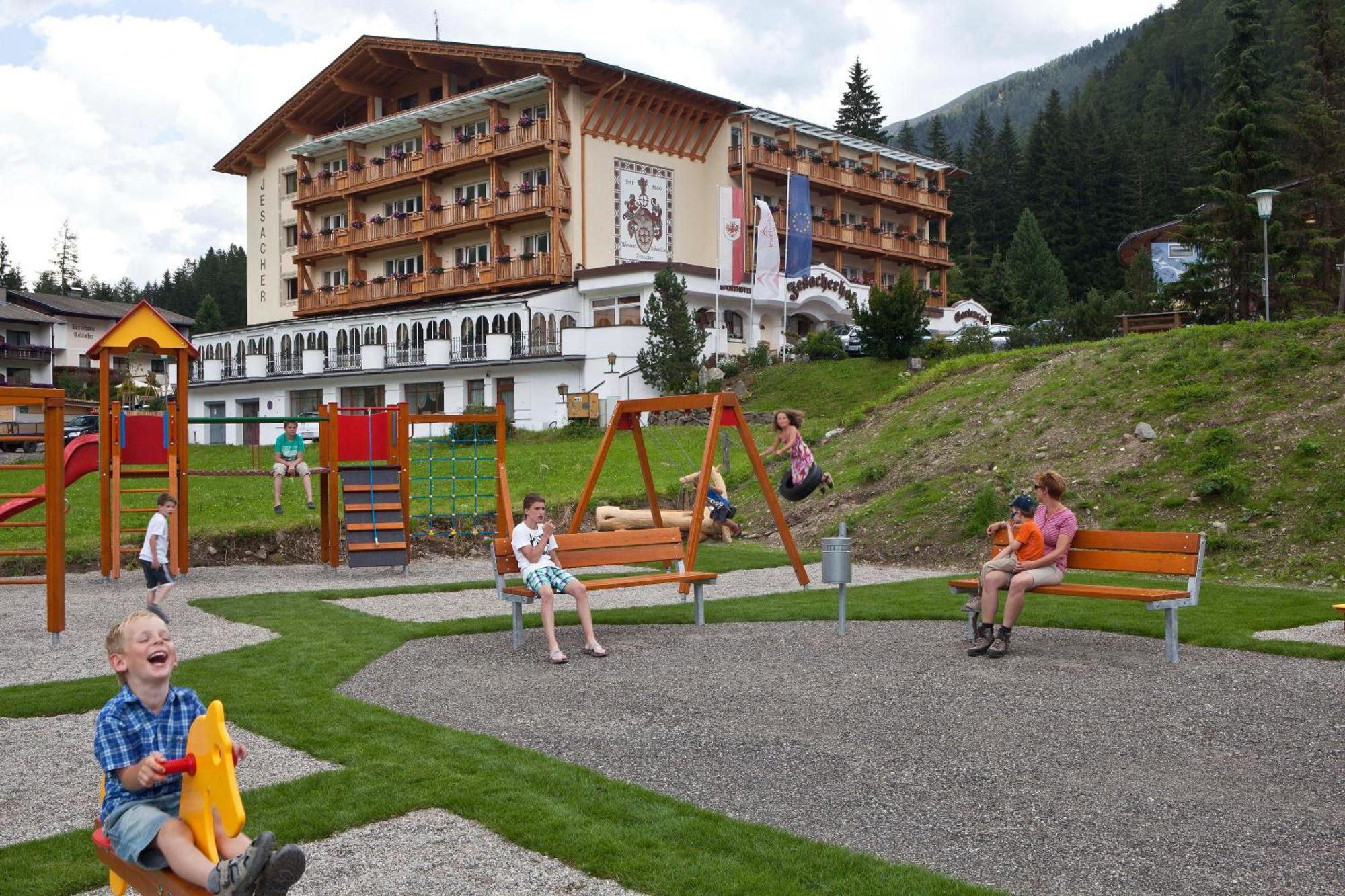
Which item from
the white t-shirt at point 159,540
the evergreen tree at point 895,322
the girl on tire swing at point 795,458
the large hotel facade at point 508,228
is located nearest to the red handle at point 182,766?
the white t-shirt at point 159,540

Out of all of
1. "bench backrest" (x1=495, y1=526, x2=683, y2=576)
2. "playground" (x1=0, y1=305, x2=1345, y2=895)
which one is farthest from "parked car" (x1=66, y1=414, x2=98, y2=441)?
"bench backrest" (x1=495, y1=526, x2=683, y2=576)

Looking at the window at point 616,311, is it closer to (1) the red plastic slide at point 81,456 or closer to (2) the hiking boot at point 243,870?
(1) the red plastic slide at point 81,456

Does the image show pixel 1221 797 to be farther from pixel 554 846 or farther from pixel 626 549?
pixel 626 549

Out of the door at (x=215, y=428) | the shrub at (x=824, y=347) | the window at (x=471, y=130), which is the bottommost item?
the door at (x=215, y=428)

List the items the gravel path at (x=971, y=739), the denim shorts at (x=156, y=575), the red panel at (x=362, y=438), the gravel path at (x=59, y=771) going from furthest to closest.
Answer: the red panel at (x=362, y=438) → the denim shorts at (x=156, y=575) → the gravel path at (x=59, y=771) → the gravel path at (x=971, y=739)

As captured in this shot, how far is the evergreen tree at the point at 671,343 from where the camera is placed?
40.9 m

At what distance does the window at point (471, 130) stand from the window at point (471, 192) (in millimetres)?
2054

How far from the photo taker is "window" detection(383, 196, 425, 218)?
5556cm

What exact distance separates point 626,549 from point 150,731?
783cm

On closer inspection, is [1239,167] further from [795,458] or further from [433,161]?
[795,458]

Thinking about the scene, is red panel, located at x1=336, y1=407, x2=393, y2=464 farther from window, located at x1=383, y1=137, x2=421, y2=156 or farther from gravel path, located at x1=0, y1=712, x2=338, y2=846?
window, located at x1=383, y1=137, x2=421, y2=156

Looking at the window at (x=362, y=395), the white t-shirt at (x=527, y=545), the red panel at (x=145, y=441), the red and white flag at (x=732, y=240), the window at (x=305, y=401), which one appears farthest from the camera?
the window at (x=305, y=401)

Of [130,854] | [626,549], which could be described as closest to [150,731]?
[130,854]

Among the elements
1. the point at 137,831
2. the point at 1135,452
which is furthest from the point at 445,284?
the point at 137,831
